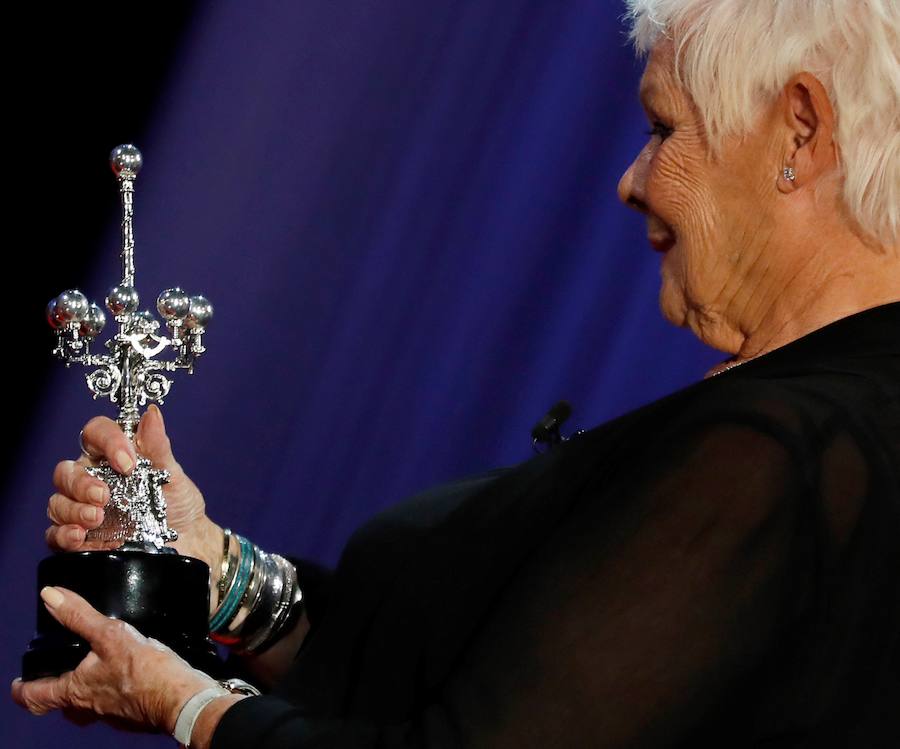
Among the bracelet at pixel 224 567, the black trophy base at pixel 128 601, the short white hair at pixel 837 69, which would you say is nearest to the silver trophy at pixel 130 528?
the black trophy base at pixel 128 601

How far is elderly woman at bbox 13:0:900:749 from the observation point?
0.88 m

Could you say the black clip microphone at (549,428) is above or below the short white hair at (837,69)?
below

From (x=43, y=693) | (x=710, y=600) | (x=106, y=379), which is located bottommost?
(x=43, y=693)

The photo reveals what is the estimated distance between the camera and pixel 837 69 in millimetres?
1075

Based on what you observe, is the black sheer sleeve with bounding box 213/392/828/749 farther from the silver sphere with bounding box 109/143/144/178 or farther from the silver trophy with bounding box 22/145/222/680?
the silver sphere with bounding box 109/143/144/178

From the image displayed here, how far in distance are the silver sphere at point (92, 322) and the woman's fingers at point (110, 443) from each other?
0.08 m

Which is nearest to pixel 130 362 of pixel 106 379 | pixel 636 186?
pixel 106 379

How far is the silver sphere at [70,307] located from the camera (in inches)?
52.6

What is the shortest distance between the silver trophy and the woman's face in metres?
0.46

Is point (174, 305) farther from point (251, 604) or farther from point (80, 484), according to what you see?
point (251, 604)

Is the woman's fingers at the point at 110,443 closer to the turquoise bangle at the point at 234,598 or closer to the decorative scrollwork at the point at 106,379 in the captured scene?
the decorative scrollwork at the point at 106,379

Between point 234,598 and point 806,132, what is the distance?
75 centimetres

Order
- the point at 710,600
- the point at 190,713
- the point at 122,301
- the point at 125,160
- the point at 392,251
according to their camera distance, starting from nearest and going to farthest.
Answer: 1. the point at 710,600
2. the point at 190,713
3. the point at 122,301
4. the point at 125,160
5. the point at 392,251

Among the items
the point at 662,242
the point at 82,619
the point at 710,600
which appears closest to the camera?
the point at 710,600
